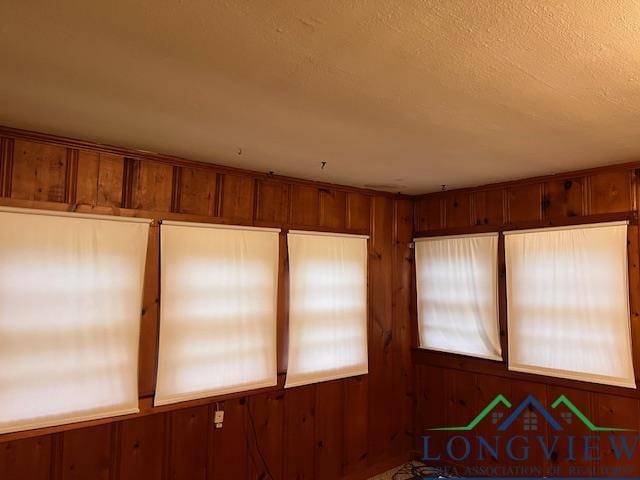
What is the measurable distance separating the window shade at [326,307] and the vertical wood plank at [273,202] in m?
0.18

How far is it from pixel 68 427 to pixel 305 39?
2.49 metres

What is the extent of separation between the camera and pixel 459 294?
409 cm

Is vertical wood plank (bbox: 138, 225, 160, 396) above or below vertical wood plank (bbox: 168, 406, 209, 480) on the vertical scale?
above

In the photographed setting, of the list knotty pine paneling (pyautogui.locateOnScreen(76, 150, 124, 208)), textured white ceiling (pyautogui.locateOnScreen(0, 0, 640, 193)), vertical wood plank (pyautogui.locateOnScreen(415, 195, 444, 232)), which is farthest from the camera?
vertical wood plank (pyautogui.locateOnScreen(415, 195, 444, 232))

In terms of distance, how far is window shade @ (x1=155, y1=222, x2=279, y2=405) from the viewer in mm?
3023

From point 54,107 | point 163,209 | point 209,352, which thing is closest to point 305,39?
point 54,107

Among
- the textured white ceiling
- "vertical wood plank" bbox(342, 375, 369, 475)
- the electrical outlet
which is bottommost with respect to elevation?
"vertical wood plank" bbox(342, 375, 369, 475)

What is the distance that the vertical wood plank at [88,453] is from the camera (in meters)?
2.64

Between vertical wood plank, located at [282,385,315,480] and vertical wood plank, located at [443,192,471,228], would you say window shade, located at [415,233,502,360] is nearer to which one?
vertical wood plank, located at [443,192,471,228]

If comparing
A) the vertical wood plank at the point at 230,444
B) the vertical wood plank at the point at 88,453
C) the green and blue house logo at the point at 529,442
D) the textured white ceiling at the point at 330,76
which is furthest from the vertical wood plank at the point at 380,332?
the vertical wood plank at the point at 88,453

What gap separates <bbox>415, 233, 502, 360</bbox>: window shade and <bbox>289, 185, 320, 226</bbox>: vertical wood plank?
1.21 m

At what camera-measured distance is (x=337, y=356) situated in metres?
3.88

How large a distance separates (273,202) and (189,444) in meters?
1.84

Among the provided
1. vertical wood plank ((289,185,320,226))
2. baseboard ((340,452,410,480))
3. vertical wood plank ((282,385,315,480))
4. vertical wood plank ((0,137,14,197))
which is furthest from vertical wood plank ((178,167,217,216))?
baseboard ((340,452,410,480))
